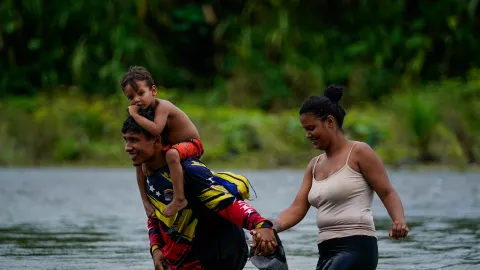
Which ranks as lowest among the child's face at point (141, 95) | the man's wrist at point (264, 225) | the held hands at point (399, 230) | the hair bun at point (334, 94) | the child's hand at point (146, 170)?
the held hands at point (399, 230)

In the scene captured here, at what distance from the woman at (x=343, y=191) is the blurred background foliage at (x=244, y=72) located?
19.2m

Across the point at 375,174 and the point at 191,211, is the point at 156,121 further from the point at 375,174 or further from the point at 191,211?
the point at 375,174

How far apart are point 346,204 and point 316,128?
1.44 feet

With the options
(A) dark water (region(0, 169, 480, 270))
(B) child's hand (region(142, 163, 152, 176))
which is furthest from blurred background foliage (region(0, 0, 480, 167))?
(B) child's hand (region(142, 163, 152, 176))

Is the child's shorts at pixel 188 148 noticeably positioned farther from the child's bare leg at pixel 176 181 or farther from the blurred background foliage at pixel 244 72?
the blurred background foliage at pixel 244 72

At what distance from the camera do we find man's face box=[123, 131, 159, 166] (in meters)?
6.63

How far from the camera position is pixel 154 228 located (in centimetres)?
697

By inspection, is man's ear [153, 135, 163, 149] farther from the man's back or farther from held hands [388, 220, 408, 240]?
held hands [388, 220, 408, 240]

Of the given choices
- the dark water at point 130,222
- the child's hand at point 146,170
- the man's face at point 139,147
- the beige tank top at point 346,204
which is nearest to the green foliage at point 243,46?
the dark water at point 130,222

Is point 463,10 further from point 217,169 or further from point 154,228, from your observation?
point 154,228

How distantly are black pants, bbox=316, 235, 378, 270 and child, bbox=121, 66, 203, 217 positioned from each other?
842 millimetres

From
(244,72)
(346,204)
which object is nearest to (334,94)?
(346,204)

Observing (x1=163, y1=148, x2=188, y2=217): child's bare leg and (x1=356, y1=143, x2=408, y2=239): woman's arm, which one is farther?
(x1=163, y1=148, x2=188, y2=217): child's bare leg

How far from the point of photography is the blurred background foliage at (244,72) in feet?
88.7
